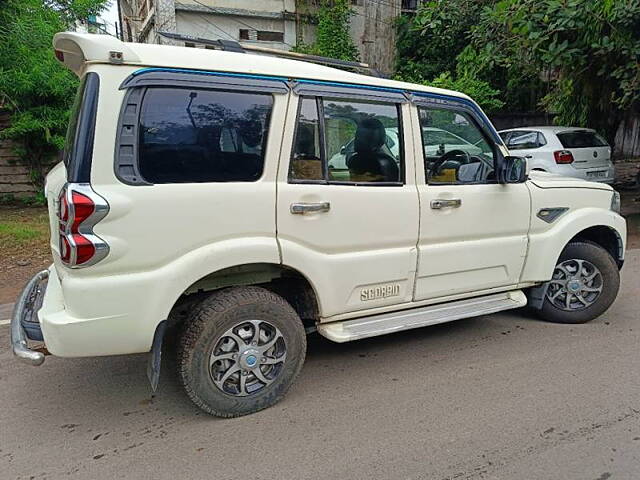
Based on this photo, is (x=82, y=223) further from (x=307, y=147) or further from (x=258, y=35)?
(x=258, y=35)

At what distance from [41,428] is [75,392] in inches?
16.2

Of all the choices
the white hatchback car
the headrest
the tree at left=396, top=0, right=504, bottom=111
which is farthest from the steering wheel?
the tree at left=396, top=0, right=504, bottom=111

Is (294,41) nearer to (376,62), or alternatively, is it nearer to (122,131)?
(376,62)

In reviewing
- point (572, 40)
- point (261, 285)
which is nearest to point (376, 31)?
point (572, 40)

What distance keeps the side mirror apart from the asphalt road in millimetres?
1344

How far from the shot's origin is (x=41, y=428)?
2900 mm

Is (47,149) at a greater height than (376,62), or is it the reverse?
(376,62)

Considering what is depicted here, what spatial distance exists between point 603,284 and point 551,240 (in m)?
0.76

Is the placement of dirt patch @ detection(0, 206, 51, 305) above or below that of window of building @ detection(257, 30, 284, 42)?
below

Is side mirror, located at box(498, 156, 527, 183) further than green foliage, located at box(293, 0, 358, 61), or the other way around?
green foliage, located at box(293, 0, 358, 61)

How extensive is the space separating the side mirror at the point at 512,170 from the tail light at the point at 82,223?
9.29ft

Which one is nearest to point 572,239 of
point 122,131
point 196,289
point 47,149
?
point 196,289

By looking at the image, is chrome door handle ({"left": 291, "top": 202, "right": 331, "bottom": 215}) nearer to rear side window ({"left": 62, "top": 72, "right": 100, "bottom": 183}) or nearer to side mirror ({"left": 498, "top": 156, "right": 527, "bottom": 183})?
rear side window ({"left": 62, "top": 72, "right": 100, "bottom": 183})

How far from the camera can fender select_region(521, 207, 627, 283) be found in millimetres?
4000
